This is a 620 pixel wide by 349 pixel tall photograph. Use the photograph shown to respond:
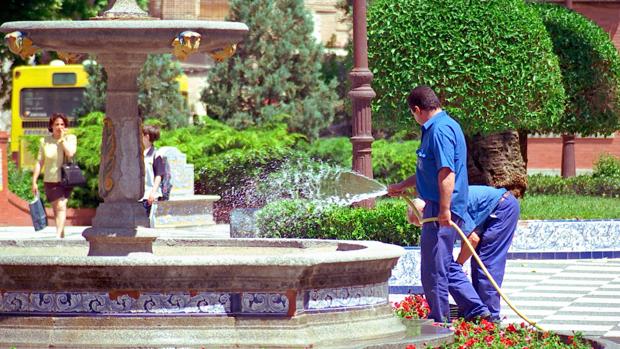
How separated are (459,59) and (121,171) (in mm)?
8971

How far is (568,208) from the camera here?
19.0 m

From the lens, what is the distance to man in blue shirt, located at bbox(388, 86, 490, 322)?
31.6 ft

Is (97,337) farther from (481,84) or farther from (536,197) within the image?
(536,197)

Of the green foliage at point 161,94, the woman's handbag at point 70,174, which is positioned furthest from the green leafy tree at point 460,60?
the green foliage at point 161,94

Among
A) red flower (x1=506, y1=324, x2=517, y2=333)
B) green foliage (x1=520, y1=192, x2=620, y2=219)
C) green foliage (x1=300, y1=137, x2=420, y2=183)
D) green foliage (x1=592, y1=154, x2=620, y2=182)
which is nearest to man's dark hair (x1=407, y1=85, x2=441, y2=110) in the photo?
red flower (x1=506, y1=324, x2=517, y2=333)

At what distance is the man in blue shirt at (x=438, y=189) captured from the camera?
9633mm

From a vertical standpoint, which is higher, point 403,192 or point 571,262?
point 403,192

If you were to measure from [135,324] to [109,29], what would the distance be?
6.27ft

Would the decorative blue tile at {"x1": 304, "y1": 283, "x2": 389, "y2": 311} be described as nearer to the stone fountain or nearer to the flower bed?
the stone fountain

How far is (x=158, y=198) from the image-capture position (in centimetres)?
1614

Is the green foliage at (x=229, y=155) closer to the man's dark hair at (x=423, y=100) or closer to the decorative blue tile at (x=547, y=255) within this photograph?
the decorative blue tile at (x=547, y=255)

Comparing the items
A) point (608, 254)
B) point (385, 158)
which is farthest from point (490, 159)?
point (385, 158)

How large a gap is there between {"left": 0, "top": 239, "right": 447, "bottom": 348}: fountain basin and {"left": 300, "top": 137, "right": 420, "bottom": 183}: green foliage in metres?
16.0

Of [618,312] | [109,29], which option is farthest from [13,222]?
[109,29]
